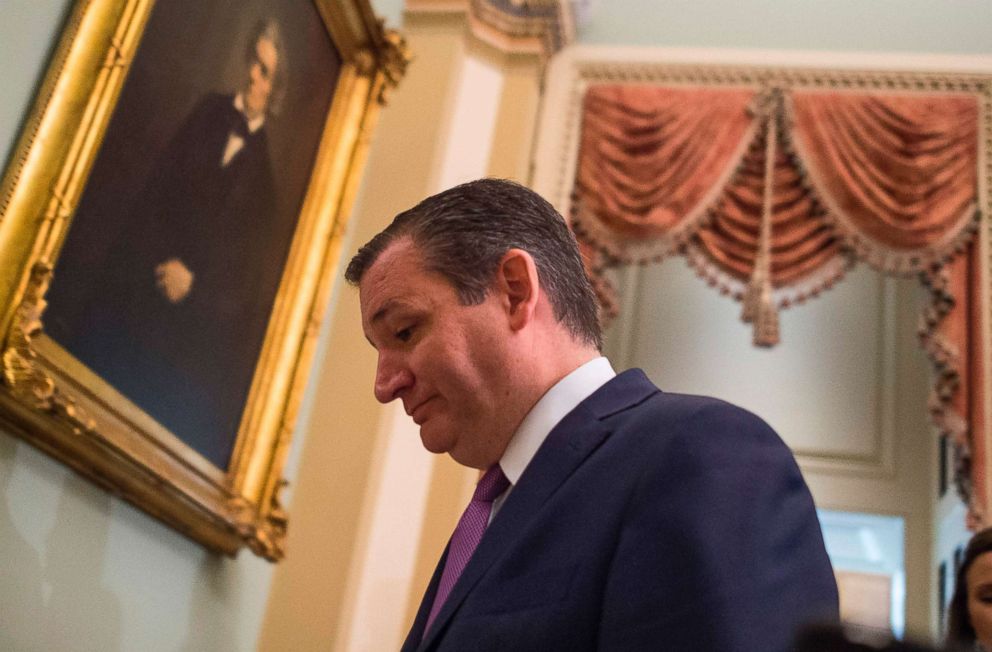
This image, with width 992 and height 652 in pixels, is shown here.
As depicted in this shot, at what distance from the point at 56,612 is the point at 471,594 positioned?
4.45ft

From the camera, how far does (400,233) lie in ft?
5.68

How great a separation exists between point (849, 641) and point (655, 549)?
0.67 m

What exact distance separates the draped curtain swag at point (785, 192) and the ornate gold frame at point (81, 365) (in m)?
1.50

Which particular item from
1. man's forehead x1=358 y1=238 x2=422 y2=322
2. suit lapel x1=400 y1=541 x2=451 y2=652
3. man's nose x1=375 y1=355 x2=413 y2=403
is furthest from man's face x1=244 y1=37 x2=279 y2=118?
suit lapel x1=400 y1=541 x2=451 y2=652

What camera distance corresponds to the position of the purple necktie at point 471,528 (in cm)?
153

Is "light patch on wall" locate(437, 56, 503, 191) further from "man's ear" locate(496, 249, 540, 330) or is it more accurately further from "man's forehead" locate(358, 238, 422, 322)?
"man's ear" locate(496, 249, 540, 330)

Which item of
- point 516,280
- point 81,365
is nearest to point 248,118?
point 81,365

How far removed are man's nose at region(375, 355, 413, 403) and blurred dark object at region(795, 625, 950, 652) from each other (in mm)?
1118

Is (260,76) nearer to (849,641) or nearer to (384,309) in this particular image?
(384,309)

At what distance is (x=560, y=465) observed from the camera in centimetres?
140

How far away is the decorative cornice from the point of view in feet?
14.9

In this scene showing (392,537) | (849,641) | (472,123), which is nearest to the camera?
(849,641)

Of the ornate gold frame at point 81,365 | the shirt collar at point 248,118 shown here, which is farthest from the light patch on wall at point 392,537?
the shirt collar at point 248,118

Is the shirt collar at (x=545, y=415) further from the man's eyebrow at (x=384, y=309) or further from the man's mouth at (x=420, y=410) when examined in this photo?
the man's eyebrow at (x=384, y=309)
